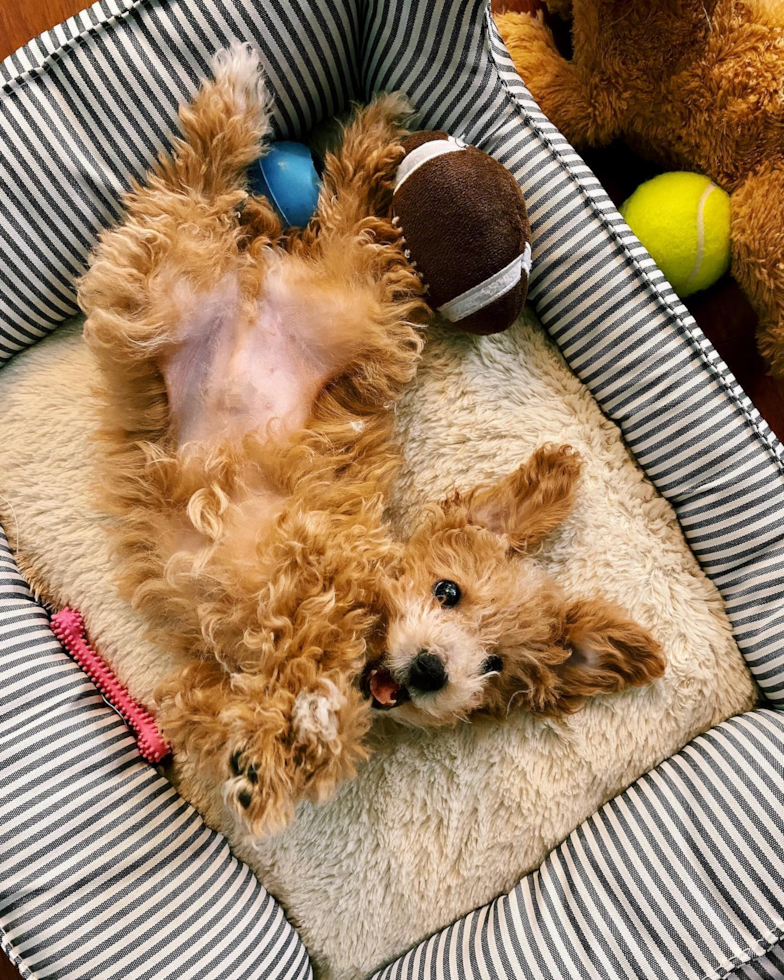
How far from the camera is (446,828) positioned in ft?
5.06

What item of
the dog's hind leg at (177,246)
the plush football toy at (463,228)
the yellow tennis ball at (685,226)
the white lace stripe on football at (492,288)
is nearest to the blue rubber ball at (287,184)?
the dog's hind leg at (177,246)

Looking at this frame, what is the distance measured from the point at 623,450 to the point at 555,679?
1.91 ft

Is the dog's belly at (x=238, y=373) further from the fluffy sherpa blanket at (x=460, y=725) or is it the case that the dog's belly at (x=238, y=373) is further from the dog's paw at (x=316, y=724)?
the dog's paw at (x=316, y=724)

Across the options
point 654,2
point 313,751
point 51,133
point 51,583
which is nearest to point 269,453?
point 313,751

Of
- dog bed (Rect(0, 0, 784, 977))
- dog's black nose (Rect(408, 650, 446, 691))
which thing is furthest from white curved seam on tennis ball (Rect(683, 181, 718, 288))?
dog's black nose (Rect(408, 650, 446, 691))

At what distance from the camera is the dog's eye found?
4.20 ft

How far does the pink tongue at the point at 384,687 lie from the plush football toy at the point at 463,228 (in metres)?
0.74

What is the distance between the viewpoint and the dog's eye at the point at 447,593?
1.28 metres

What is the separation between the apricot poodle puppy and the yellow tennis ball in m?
0.63

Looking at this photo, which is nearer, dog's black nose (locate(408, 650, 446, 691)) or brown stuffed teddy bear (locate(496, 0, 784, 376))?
dog's black nose (locate(408, 650, 446, 691))

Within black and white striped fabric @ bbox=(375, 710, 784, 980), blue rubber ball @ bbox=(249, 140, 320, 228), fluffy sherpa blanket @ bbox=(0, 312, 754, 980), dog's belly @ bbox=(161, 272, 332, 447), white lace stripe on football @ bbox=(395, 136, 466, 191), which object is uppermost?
blue rubber ball @ bbox=(249, 140, 320, 228)

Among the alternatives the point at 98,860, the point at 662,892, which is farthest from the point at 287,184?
the point at 662,892

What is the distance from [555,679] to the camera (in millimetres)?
1389

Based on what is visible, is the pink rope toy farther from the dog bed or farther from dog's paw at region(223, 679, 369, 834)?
dog's paw at region(223, 679, 369, 834)
